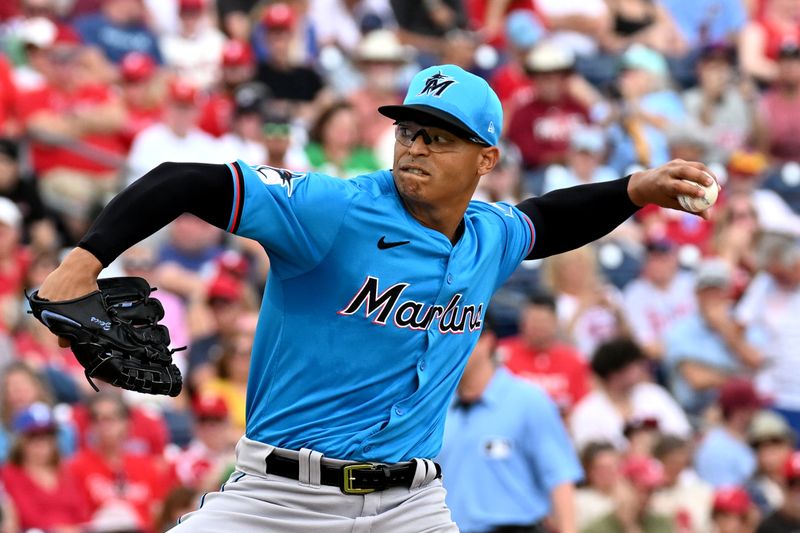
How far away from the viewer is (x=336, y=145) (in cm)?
1181

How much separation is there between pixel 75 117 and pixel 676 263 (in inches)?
185

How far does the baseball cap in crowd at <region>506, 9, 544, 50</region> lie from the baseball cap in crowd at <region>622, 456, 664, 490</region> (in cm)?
584

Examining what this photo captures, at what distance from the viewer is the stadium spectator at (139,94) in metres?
11.7

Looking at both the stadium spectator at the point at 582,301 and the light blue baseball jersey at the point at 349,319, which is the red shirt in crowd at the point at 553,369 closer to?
the stadium spectator at the point at 582,301

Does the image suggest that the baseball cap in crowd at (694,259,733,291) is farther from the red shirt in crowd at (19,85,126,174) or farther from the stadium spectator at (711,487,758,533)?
the red shirt in crowd at (19,85,126,174)

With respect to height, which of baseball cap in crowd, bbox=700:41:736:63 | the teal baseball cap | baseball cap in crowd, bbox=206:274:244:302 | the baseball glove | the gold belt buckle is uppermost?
→ baseball cap in crowd, bbox=700:41:736:63

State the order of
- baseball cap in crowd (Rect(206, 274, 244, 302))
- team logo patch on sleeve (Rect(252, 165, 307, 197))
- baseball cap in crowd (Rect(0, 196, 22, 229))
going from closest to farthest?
team logo patch on sleeve (Rect(252, 165, 307, 197)) < baseball cap in crowd (Rect(0, 196, 22, 229)) < baseball cap in crowd (Rect(206, 274, 244, 302))

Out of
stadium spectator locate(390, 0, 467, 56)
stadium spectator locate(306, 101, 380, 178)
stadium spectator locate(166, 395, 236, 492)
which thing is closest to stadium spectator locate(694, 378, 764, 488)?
stadium spectator locate(306, 101, 380, 178)

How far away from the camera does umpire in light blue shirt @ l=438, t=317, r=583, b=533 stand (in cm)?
769

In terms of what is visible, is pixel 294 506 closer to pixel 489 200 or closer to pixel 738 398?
pixel 738 398

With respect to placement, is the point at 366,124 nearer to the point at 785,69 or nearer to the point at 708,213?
the point at 785,69

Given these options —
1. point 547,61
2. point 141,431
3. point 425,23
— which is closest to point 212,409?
point 141,431

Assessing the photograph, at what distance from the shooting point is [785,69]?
14.0 metres

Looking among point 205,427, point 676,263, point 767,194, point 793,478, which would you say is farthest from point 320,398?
point 767,194
